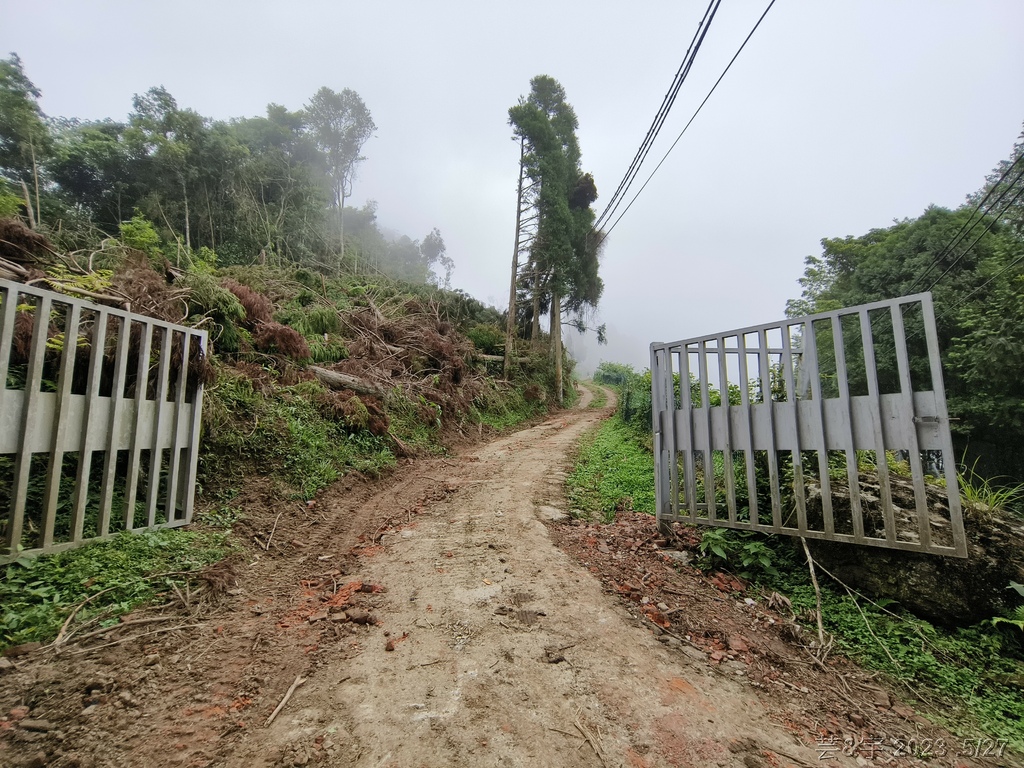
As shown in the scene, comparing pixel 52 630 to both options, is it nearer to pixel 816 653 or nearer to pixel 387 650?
pixel 387 650

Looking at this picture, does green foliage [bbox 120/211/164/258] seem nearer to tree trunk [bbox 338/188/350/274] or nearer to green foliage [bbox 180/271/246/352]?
green foliage [bbox 180/271/246/352]

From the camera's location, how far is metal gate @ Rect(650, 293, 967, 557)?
312 centimetres

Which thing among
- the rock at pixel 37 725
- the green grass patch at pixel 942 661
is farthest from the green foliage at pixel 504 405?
the rock at pixel 37 725

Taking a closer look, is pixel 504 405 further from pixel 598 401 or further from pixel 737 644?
pixel 737 644

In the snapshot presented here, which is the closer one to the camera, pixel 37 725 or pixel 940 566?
pixel 37 725

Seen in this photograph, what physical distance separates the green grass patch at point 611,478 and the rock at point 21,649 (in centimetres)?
490

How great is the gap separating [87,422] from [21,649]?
1900mm

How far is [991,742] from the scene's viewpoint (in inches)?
84.7

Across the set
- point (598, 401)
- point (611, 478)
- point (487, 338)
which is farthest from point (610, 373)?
point (611, 478)

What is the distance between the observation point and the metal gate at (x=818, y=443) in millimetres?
3121

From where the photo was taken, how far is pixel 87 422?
353cm

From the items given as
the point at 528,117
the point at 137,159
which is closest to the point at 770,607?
the point at 528,117

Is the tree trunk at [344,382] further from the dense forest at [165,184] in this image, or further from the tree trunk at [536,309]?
the tree trunk at [536,309]

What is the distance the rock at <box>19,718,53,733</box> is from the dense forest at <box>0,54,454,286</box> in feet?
34.6
